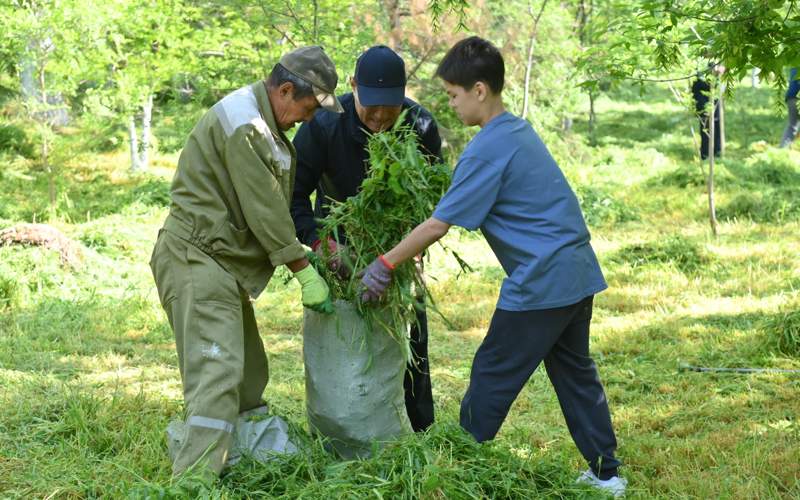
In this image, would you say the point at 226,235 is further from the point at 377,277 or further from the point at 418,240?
the point at 418,240

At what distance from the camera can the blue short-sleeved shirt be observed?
3318mm

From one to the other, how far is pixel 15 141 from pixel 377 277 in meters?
11.7

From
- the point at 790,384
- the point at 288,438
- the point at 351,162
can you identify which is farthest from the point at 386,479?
the point at 790,384

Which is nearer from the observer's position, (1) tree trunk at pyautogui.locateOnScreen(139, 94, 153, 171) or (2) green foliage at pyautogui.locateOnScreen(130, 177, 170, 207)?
(2) green foliage at pyautogui.locateOnScreen(130, 177, 170, 207)

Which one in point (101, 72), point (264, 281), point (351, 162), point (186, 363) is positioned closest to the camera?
point (186, 363)

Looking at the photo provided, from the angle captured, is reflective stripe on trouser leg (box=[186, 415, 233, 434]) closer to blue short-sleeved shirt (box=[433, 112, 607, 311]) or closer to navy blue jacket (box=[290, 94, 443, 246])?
navy blue jacket (box=[290, 94, 443, 246])

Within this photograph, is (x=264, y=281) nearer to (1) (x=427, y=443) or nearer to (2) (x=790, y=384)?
(1) (x=427, y=443)

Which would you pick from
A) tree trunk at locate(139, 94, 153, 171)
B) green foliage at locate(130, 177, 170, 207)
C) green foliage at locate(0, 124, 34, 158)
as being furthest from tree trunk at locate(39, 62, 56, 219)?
green foliage at locate(0, 124, 34, 158)

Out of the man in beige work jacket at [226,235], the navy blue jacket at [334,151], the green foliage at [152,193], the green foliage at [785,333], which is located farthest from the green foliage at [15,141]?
the green foliage at [785,333]

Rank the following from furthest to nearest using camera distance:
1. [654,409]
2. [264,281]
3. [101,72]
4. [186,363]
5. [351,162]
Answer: [101,72], [654,409], [351,162], [264,281], [186,363]

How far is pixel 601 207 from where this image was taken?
11.1 m

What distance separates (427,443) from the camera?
3.38 metres

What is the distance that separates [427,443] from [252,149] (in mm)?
1300

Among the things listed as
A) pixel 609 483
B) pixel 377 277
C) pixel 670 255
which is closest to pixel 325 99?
pixel 377 277
